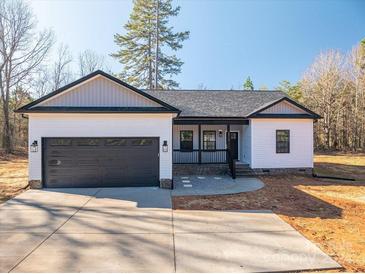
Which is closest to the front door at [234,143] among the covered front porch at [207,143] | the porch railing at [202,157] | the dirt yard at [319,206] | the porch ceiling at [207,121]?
the covered front porch at [207,143]

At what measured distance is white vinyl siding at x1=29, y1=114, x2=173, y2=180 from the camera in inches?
420

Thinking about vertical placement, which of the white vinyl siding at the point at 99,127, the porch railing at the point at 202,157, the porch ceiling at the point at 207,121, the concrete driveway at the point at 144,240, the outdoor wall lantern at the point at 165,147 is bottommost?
the concrete driveway at the point at 144,240

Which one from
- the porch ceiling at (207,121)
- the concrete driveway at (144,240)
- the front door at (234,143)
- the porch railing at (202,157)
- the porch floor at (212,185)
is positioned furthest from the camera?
the front door at (234,143)

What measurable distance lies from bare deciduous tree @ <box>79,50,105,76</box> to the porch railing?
27.3m

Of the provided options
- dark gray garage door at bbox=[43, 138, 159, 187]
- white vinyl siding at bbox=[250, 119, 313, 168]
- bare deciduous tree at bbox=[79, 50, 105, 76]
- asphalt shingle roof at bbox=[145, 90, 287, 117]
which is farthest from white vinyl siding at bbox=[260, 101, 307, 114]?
bare deciduous tree at bbox=[79, 50, 105, 76]

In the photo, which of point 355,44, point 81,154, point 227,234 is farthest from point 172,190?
point 355,44

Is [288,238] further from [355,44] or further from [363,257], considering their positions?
[355,44]

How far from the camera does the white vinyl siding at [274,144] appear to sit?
1425 cm

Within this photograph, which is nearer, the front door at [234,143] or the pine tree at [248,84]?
the front door at [234,143]

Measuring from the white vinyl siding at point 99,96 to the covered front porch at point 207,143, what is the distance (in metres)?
4.90

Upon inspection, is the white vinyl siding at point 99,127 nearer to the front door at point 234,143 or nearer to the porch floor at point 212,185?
the porch floor at point 212,185

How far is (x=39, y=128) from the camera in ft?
35.2

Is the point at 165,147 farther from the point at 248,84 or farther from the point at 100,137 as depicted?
the point at 248,84

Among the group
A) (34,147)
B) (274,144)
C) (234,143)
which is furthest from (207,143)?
(34,147)
